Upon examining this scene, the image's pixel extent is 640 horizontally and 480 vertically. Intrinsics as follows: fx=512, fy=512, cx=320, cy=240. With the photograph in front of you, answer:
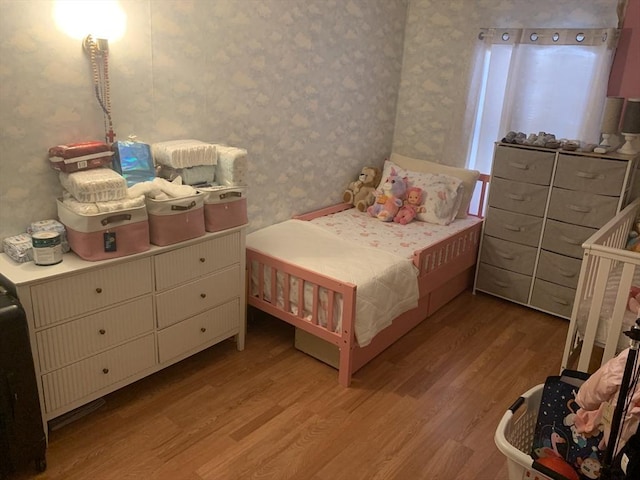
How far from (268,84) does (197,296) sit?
137cm

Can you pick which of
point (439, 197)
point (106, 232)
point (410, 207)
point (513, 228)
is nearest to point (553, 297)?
point (513, 228)

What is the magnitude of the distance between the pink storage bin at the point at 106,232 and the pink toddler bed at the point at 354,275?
825 mm

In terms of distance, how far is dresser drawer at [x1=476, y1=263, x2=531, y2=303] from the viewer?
3.58 m

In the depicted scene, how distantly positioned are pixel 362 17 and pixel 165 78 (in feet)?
5.52

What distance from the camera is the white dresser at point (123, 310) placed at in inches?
78.2

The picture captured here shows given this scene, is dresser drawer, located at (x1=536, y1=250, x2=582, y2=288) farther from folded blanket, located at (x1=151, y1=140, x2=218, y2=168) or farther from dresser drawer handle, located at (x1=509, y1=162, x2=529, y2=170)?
folded blanket, located at (x1=151, y1=140, x2=218, y2=168)

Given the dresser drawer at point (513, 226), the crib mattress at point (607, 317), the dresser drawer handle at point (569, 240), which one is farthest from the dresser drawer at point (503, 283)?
the crib mattress at point (607, 317)

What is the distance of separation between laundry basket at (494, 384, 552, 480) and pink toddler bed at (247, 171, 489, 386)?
0.88 m

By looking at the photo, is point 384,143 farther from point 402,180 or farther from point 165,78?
point 165,78

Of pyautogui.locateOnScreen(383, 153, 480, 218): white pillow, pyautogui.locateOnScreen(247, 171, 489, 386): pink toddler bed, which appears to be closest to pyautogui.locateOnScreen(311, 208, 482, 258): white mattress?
pyautogui.locateOnScreen(247, 171, 489, 386): pink toddler bed

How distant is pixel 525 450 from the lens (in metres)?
1.89

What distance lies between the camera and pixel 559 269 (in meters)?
3.38

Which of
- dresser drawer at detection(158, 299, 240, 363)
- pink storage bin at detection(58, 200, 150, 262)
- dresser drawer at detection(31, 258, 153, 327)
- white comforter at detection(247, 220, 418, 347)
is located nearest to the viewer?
dresser drawer at detection(31, 258, 153, 327)

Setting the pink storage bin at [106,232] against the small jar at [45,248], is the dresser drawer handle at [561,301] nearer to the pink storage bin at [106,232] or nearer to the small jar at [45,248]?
the pink storage bin at [106,232]
